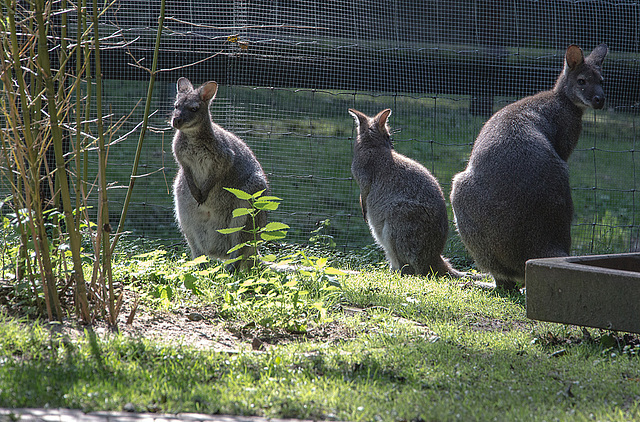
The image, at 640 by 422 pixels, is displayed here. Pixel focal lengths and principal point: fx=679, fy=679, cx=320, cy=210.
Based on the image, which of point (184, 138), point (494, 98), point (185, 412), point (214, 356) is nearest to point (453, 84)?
point (494, 98)

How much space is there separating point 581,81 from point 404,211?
1919 mm

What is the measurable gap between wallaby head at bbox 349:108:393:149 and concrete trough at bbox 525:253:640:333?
3.10 meters

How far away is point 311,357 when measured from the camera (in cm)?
360

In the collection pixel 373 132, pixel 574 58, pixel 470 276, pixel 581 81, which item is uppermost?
pixel 574 58

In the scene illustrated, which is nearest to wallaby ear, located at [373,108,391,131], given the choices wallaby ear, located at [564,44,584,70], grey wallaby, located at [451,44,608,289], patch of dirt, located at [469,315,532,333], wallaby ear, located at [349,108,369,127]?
wallaby ear, located at [349,108,369,127]

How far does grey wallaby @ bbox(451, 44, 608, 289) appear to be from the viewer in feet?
18.0

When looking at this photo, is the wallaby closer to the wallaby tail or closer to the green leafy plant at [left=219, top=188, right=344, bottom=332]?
the wallaby tail

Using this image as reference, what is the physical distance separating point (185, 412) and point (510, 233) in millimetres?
3469

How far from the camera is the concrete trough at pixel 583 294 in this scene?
12.6 feet

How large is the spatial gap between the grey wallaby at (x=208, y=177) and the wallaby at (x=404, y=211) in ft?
3.97

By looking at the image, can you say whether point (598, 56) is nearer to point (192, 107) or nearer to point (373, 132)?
point (373, 132)

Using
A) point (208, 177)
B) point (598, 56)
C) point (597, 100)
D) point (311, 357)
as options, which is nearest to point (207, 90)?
point (208, 177)

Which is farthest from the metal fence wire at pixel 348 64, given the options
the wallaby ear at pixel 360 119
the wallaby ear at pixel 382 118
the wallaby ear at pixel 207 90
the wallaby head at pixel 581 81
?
the wallaby head at pixel 581 81

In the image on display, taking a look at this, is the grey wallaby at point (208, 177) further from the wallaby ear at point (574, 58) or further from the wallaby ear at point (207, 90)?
the wallaby ear at point (574, 58)
